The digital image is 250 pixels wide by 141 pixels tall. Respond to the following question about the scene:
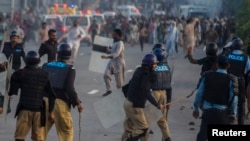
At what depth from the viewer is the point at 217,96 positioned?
11125 millimetres

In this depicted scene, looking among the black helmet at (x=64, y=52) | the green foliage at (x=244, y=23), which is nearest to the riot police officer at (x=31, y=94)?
the black helmet at (x=64, y=52)

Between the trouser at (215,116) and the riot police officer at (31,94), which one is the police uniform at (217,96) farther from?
the riot police officer at (31,94)

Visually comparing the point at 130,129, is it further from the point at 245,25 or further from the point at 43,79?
the point at 245,25

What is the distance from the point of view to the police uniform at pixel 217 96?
11.1 metres

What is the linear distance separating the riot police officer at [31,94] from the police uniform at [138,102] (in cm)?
113

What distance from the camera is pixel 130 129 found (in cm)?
1253

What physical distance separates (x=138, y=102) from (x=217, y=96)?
1.37 m

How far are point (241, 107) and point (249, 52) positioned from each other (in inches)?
64.8

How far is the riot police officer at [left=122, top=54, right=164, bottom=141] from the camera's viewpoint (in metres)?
12.0

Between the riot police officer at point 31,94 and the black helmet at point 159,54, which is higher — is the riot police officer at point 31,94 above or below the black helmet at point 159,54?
below

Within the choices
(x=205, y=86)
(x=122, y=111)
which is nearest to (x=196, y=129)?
(x=122, y=111)

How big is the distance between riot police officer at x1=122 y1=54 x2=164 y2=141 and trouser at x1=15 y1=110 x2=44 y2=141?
A: 1.28 meters

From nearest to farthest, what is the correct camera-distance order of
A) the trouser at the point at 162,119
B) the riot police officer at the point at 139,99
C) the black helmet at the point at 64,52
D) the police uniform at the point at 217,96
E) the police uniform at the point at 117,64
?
the police uniform at the point at 217,96, the riot police officer at the point at 139,99, the black helmet at the point at 64,52, the trouser at the point at 162,119, the police uniform at the point at 117,64

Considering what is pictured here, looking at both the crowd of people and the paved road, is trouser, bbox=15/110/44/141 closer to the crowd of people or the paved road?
the crowd of people
